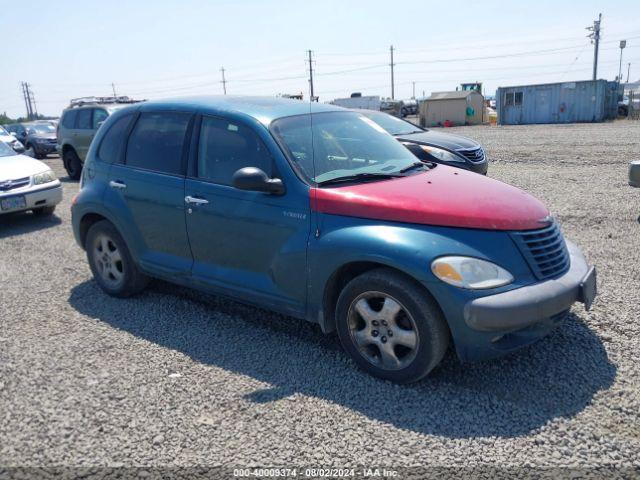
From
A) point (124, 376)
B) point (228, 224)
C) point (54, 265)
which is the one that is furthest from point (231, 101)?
point (54, 265)

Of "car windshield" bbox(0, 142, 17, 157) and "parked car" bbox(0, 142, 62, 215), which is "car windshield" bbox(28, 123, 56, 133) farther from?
"parked car" bbox(0, 142, 62, 215)

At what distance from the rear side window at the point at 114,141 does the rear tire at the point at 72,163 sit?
947 centimetres

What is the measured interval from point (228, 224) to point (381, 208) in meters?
1.29

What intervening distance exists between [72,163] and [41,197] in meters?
5.89

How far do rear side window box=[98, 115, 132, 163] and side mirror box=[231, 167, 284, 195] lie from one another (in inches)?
74.6

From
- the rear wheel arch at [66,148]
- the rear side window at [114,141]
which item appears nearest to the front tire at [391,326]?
the rear side window at [114,141]

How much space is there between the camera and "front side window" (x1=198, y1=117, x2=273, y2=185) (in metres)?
4.21

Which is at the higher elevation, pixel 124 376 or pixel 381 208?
pixel 381 208

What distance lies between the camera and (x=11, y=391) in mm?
3775

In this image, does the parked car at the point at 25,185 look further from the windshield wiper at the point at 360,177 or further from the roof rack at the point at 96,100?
the windshield wiper at the point at 360,177

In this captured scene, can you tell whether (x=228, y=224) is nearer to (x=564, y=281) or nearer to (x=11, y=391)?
(x=11, y=391)

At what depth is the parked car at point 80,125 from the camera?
13.1m

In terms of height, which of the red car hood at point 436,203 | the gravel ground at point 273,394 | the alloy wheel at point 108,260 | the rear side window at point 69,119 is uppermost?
the rear side window at point 69,119

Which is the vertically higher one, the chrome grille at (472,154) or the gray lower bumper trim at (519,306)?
the chrome grille at (472,154)
